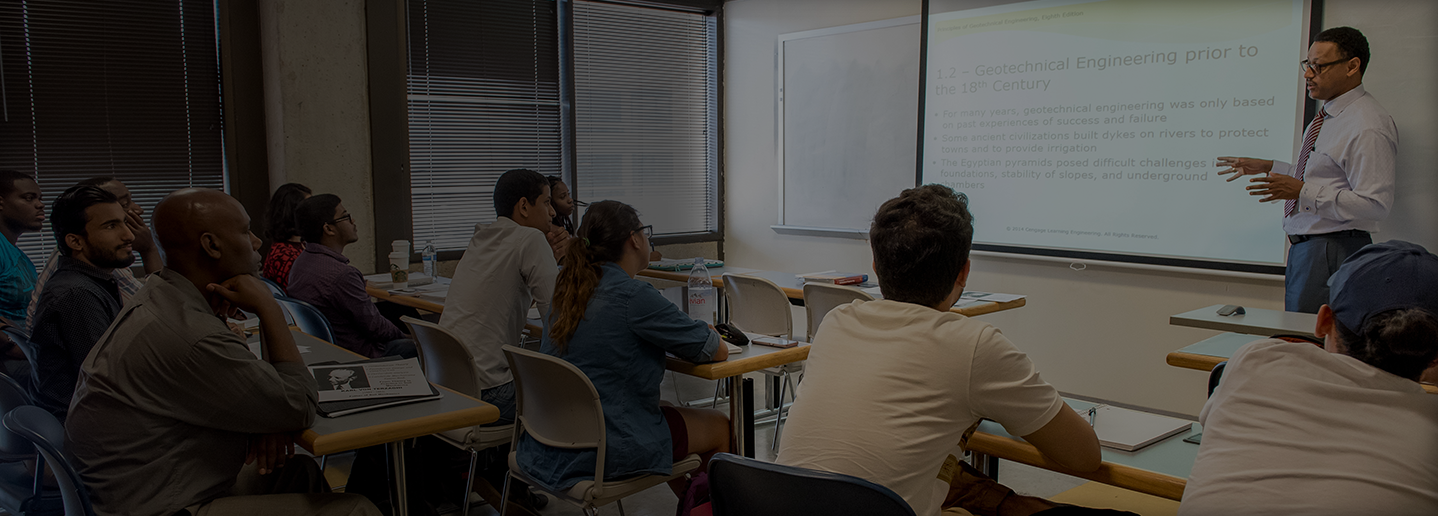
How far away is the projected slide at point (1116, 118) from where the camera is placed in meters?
3.98

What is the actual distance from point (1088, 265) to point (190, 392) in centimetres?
420

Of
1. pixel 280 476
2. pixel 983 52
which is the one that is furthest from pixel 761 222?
pixel 280 476

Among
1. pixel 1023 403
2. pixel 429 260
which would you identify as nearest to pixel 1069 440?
pixel 1023 403

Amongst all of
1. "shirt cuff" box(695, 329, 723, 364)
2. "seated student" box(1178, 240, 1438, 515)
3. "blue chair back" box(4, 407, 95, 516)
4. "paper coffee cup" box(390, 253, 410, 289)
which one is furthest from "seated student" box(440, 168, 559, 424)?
"seated student" box(1178, 240, 1438, 515)

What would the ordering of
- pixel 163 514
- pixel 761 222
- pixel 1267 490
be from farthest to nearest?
1. pixel 761 222
2. pixel 163 514
3. pixel 1267 490

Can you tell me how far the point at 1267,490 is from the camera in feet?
4.05

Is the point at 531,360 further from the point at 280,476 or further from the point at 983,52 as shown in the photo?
the point at 983,52

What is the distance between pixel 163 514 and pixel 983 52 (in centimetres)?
444

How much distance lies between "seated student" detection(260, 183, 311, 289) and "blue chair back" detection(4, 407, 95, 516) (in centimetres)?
226

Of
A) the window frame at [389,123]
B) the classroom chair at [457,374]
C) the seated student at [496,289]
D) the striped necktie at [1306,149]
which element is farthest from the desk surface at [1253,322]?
the window frame at [389,123]

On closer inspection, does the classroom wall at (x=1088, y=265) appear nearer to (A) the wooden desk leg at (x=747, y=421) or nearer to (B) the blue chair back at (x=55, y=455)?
(A) the wooden desk leg at (x=747, y=421)

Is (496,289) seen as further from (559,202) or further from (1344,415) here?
(1344,415)

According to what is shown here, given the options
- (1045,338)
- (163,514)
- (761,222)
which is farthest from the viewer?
(761,222)

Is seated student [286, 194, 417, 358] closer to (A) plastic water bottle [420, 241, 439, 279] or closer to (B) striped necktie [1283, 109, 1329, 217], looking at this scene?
(A) plastic water bottle [420, 241, 439, 279]
